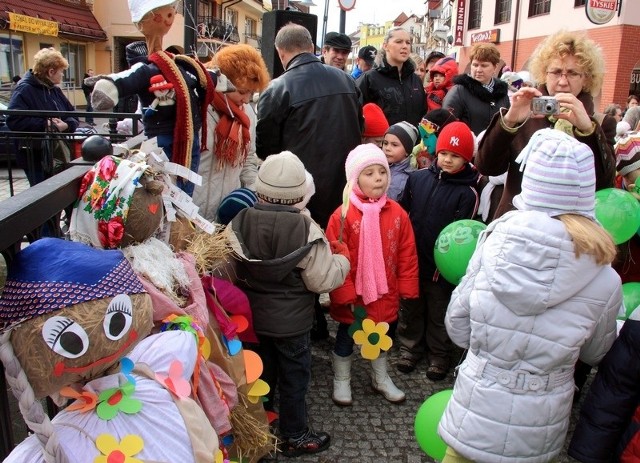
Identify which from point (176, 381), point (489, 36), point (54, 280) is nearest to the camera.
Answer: point (54, 280)

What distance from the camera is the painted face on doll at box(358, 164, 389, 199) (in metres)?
3.27

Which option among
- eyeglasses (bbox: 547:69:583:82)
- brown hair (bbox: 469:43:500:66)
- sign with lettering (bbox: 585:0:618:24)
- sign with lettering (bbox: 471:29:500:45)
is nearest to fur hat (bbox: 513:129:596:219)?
eyeglasses (bbox: 547:69:583:82)

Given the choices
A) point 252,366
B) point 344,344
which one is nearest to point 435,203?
point 344,344

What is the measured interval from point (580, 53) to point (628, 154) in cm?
83

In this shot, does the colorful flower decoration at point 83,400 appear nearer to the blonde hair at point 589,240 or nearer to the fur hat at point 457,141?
the blonde hair at point 589,240

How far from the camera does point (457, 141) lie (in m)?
3.53

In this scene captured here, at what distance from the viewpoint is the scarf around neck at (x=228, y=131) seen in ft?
10.2

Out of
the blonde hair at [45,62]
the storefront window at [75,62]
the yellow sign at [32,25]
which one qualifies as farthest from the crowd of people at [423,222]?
the storefront window at [75,62]

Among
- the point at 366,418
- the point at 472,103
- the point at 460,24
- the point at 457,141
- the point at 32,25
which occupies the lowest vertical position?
the point at 366,418

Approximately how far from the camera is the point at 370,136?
4375 mm

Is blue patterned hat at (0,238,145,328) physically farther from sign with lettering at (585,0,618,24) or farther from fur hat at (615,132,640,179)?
sign with lettering at (585,0,618,24)

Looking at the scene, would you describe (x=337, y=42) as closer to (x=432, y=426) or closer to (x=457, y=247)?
(x=457, y=247)

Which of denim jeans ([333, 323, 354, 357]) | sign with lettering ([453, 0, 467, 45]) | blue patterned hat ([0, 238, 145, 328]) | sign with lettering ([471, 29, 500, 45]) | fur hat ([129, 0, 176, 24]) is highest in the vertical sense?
sign with lettering ([453, 0, 467, 45])

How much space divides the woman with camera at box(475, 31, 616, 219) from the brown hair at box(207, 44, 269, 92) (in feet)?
4.58
